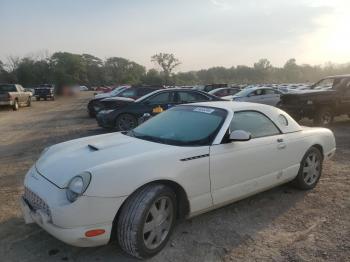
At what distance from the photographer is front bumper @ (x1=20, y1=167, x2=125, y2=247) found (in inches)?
134

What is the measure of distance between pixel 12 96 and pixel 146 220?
23.5 meters

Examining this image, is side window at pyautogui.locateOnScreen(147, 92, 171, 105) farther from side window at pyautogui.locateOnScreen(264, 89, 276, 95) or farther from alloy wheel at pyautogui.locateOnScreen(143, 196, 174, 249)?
alloy wheel at pyautogui.locateOnScreen(143, 196, 174, 249)

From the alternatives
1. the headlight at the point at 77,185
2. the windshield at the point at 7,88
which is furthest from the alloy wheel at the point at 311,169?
the windshield at the point at 7,88

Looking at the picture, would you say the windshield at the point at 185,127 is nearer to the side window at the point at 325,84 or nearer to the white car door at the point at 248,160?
the white car door at the point at 248,160

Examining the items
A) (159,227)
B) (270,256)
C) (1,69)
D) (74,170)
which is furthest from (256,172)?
(1,69)

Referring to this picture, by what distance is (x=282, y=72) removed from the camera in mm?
107125

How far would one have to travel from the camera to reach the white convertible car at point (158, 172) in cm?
349

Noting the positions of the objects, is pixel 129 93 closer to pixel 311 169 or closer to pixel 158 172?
pixel 311 169

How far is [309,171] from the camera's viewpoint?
5.79 metres

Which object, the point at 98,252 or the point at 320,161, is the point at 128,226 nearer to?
the point at 98,252

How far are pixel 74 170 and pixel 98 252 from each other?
2.90ft

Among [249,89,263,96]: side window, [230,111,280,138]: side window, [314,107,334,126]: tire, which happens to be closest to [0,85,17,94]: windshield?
[249,89,263,96]: side window

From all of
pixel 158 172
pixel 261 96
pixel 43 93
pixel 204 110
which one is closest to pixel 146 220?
pixel 158 172

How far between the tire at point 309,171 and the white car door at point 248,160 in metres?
0.53
